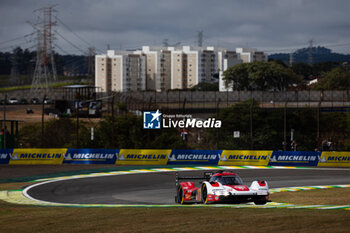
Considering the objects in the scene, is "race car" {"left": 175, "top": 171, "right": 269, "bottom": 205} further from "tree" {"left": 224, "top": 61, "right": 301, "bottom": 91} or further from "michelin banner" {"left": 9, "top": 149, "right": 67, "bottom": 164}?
"tree" {"left": 224, "top": 61, "right": 301, "bottom": 91}

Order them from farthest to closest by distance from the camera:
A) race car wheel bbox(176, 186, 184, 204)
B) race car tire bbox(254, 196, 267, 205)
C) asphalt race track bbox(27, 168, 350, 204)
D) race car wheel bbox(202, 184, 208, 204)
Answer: asphalt race track bbox(27, 168, 350, 204) → race car wheel bbox(176, 186, 184, 204) → race car wheel bbox(202, 184, 208, 204) → race car tire bbox(254, 196, 267, 205)

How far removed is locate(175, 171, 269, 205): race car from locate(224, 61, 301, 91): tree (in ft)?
294

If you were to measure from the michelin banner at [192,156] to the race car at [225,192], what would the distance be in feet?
57.6

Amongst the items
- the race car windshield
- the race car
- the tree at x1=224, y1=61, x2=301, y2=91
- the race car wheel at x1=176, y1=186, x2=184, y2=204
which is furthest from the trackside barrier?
the tree at x1=224, y1=61, x2=301, y2=91

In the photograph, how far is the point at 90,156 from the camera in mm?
37656

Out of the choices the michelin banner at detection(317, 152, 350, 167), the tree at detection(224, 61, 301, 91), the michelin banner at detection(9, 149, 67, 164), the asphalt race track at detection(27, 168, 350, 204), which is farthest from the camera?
the tree at detection(224, 61, 301, 91)

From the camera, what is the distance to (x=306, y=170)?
111ft

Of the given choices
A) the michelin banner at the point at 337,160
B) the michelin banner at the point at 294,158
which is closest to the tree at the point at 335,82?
the michelin banner at the point at 337,160

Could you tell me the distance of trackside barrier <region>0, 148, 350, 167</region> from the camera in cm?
3666

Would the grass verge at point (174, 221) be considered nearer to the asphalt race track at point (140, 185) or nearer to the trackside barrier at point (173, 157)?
the asphalt race track at point (140, 185)

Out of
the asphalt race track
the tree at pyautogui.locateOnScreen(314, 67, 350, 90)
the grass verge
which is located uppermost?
the tree at pyautogui.locateOnScreen(314, 67, 350, 90)

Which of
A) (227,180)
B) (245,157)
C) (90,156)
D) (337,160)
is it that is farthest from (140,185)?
(337,160)

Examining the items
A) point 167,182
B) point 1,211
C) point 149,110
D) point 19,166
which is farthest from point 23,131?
point 1,211

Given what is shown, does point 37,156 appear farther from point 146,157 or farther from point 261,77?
point 261,77
